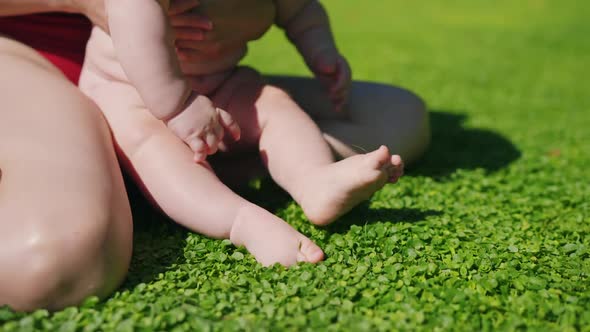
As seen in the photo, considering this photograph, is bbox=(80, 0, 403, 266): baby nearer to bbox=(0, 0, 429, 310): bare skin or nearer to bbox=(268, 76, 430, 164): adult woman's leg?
bbox=(0, 0, 429, 310): bare skin

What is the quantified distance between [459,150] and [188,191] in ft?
6.12

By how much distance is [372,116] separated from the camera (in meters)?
2.87

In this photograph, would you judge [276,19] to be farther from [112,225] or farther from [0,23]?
[112,225]

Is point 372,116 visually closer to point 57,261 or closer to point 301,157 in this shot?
point 301,157

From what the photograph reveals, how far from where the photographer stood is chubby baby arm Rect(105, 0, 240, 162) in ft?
6.36

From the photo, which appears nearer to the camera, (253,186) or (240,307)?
(240,307)

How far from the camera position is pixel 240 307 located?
66.4 inches

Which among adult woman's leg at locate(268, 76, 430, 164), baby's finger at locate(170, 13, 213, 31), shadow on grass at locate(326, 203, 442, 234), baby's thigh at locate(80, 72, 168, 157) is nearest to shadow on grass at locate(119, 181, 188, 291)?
baby's thigh at locate(80, 72, 168, 157)

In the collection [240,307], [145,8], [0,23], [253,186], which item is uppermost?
[145,8]

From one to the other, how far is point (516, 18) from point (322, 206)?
22.0 ft

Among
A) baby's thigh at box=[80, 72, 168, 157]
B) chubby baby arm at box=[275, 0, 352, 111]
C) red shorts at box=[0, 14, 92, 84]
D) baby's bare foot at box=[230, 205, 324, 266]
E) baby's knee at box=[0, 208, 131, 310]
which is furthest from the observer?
chubby baby arm at box=[275, 0, 352, 111]

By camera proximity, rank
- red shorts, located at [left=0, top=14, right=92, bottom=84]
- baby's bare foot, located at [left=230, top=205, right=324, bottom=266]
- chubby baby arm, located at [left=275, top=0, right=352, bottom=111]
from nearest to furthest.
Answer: baby's bare foot, located at [left=230, top=205, right=324, bottom=266] < red shorts, located at [left=0, top=14, right=92, bottom=84] < chubby baby arm, located at [left=275, top=0, right=352, bottom=111]

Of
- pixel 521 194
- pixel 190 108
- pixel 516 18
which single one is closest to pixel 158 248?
pixel 190 108

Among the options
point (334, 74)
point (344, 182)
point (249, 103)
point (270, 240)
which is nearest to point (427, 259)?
point (344, 182)
